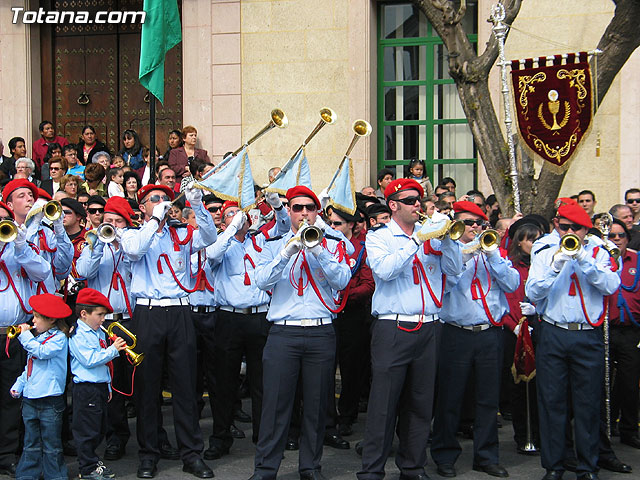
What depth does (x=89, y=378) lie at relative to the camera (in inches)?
302

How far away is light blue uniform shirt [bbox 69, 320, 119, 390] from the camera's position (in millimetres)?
7617

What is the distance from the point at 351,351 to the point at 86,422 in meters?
2.87

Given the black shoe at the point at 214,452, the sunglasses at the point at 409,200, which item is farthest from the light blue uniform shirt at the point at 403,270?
the black shoe at the point at 214,452

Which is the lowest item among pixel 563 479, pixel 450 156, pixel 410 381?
pixel 563 479

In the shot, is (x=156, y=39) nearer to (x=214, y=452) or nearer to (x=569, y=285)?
(x=214, y=452)

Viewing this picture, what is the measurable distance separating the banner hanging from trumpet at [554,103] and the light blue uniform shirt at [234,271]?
156 inches

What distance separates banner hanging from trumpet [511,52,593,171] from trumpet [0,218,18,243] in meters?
6.02

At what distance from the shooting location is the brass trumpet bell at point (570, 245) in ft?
23.9

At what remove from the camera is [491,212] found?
41.5 feet

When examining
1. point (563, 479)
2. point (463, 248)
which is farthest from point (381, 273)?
point (563, 479)

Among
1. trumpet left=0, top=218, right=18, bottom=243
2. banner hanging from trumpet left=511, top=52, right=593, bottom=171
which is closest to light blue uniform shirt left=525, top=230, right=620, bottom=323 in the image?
banner hanging from trumpet left=511, top=52, right=593, bottom=171

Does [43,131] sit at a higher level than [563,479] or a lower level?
higher

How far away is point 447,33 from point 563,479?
5893mm

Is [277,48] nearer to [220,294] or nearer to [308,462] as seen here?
[220,294]
